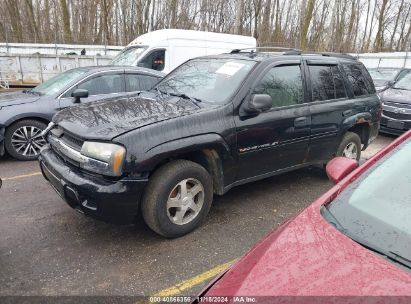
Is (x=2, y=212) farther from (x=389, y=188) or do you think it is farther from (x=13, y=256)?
(x=389, y=188)

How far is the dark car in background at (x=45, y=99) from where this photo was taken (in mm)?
5805

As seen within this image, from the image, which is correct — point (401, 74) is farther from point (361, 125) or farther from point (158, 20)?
point (158, 20)

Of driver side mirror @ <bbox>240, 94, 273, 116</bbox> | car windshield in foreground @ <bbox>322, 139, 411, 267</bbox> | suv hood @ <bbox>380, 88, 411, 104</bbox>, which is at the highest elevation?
driver side mirror @ <bbox>240, 94, 273, 116</bbox>

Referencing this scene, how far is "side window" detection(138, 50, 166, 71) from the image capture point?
9820 millimetres

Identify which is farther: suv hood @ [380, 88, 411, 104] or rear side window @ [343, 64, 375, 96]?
suv hood @ [380, 88, 411, 104]

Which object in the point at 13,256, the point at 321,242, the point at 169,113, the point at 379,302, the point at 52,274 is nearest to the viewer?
the point at 379,302

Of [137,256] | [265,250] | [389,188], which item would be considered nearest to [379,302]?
[265,250]

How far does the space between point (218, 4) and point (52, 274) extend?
82.3ft

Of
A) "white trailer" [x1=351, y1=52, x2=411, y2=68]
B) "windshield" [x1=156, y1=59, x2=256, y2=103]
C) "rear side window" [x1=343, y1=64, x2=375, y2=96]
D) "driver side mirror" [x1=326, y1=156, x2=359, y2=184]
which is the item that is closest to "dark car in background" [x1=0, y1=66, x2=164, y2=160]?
"windshield" [x1=156, y1=59, x2=256, y2=103]

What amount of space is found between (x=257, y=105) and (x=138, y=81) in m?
3.69

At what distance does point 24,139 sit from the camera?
595cm

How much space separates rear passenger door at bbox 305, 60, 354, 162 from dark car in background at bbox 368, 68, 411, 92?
5.68m

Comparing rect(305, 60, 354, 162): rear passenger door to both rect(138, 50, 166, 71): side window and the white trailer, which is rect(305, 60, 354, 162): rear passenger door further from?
the white trailer

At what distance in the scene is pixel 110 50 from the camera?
16922 mm
